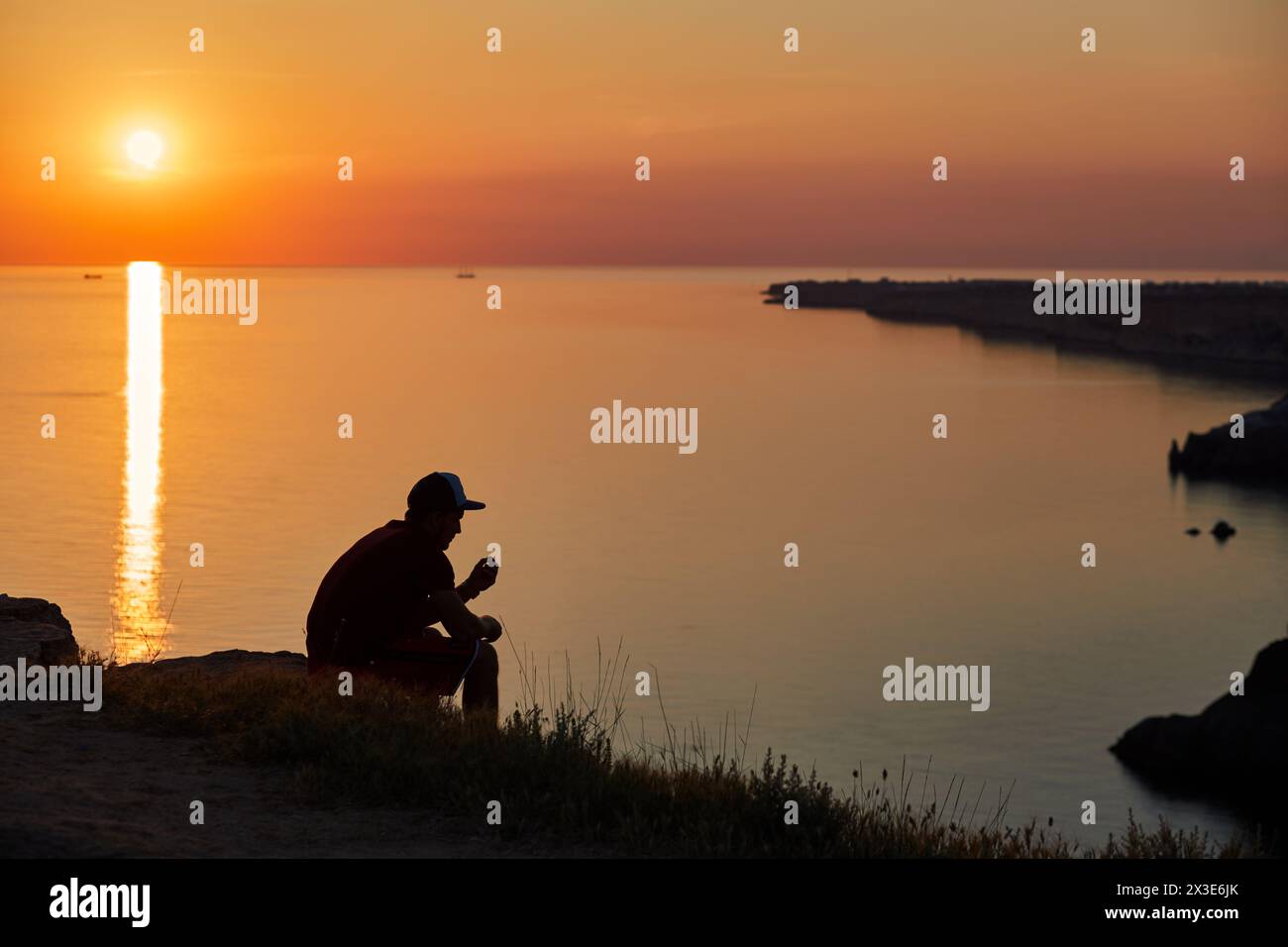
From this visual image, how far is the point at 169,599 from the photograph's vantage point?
38.9 m

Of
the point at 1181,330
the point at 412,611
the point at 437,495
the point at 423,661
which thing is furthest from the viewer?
the point at 1181,330

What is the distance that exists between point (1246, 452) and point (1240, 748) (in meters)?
44.2

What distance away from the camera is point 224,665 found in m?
13.6

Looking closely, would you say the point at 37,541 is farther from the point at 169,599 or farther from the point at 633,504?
the point at 633,504

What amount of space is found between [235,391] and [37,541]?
53113 millimetres

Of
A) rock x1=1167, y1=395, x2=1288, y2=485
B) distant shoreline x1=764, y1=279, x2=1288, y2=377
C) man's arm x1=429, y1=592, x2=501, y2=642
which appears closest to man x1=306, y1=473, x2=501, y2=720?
man's arm x1=429, y1=592, x2=501, y2=642

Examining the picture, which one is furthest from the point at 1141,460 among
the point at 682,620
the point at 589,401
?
the point at 682,620

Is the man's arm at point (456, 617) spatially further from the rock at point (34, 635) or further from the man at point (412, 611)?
the rock at point (34, 635)

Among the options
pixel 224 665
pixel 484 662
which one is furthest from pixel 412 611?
pixel 224 665

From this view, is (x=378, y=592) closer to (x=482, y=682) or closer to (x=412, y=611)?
(x=412, y=611)

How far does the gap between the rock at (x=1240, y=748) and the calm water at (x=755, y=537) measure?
768mm

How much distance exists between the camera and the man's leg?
10.9 metres

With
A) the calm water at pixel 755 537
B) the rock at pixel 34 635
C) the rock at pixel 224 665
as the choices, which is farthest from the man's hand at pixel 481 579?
the calm water at pixel 755 537

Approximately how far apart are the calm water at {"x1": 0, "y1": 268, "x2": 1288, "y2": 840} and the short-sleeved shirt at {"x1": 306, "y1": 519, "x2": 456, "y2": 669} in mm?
10119
